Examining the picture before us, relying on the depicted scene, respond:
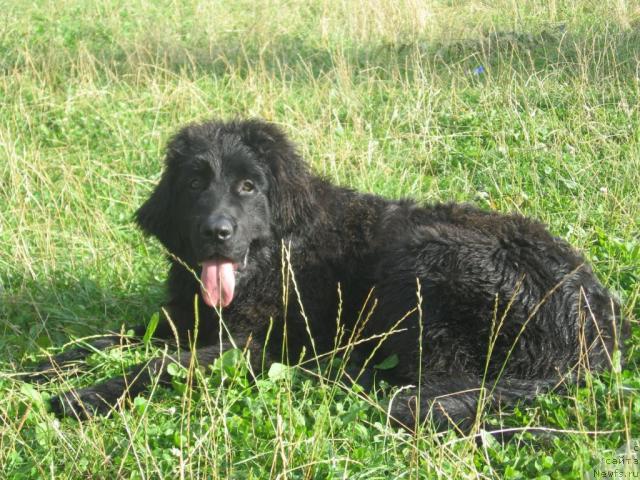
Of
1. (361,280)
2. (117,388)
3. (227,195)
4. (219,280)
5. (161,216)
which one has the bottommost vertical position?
(117,388)

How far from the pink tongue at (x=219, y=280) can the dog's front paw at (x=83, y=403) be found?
0.73 meters

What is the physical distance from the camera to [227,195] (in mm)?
4176

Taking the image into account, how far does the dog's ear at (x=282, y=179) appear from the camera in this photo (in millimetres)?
4289

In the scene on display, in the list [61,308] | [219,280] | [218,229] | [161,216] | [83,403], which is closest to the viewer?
[83,403]

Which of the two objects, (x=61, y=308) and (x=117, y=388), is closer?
(x=117, y=388)

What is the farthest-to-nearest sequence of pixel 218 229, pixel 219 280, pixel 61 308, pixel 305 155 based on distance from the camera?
1. pixel 305 155
2. pixel 61 308
3. pixel 219 280
4. pixel 218 229

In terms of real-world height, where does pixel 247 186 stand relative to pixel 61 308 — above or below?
above

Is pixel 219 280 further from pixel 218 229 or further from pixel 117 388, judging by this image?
pixel 117 388

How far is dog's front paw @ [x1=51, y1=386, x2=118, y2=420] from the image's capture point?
356cm

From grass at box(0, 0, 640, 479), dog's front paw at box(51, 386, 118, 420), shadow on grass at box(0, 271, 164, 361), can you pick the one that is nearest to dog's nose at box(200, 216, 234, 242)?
grass at box(0, 0, 640, 479)

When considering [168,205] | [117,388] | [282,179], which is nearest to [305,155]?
[282,179]

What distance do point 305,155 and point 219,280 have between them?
197 centimetres

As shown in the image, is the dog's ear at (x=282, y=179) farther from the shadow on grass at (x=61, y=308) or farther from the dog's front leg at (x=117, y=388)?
the shadow on grass at (x=61, y=308)

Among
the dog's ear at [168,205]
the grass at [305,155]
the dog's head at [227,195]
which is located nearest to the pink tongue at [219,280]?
the dog's head at [227,195]
